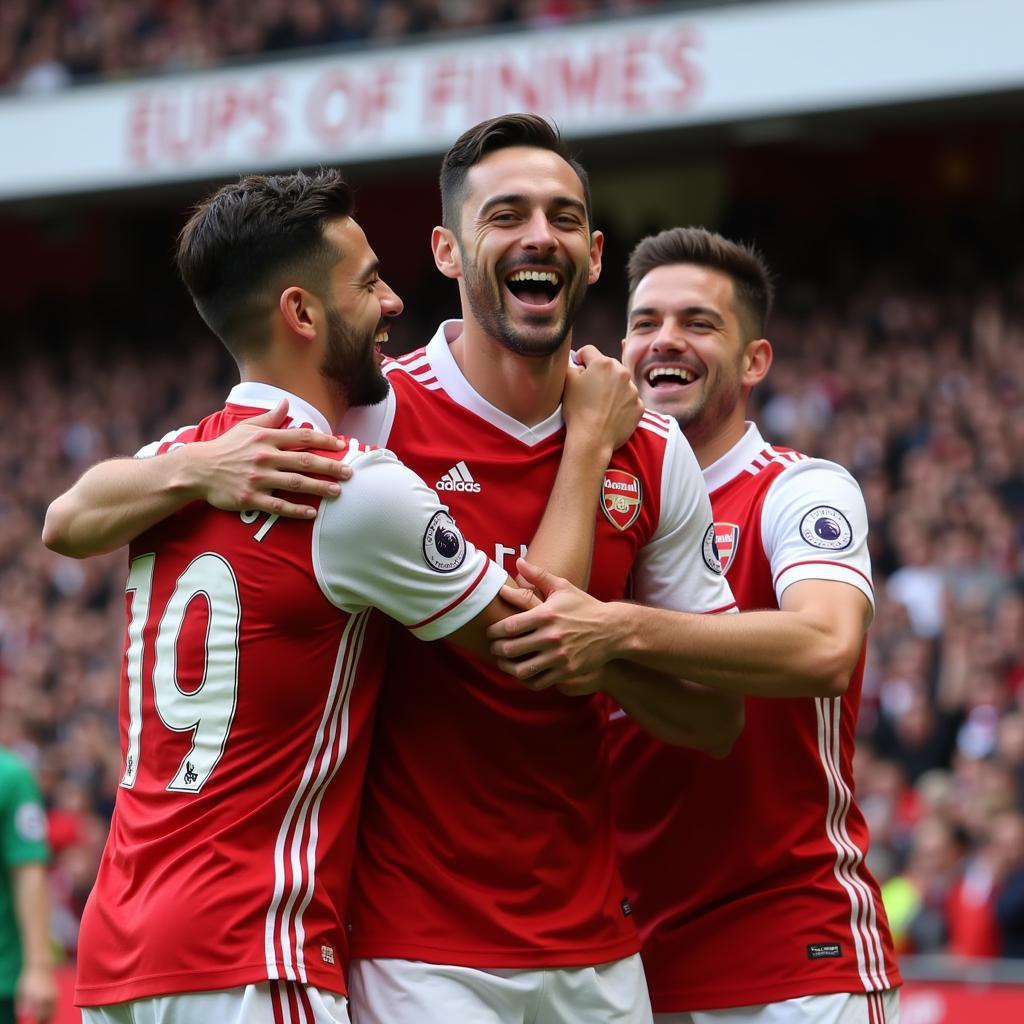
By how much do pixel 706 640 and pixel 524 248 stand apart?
0.87 meters

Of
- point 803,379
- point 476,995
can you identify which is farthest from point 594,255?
point 803,379

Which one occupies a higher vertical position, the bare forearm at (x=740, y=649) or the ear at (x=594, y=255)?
the ear at (x=594, y=255)

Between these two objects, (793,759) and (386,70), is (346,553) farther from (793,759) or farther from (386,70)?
(386,70)

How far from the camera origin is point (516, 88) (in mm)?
16891

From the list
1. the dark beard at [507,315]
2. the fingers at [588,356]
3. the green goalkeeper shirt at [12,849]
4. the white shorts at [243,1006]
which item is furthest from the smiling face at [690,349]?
the green goalkeeper shirt at [12,849]

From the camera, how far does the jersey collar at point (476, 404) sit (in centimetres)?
389

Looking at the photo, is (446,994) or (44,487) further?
(44,487)

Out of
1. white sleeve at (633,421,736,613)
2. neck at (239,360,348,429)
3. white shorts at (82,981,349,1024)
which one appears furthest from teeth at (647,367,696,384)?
white shorts at (82,981,349,1024)

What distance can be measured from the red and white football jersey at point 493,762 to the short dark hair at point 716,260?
980 millimetres

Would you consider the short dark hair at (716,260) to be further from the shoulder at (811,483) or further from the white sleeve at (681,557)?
the white sleeve at (681,557)

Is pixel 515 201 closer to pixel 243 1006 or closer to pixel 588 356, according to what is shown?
pixel 588 356

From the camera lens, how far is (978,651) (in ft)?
34.1

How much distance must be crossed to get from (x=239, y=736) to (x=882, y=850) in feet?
21.4

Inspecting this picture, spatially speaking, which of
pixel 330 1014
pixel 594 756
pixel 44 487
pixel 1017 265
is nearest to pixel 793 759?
pixel 594 756
